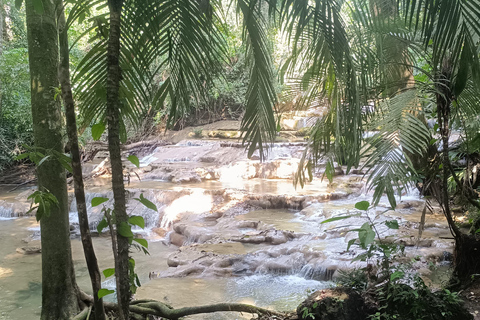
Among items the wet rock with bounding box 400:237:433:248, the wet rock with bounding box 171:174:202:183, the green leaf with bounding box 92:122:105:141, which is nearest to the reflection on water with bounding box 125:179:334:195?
the wet rock with bounding box 171:174:202:183

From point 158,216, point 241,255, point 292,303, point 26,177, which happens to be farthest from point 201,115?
point 292,303

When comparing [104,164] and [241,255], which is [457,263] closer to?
[241,255]

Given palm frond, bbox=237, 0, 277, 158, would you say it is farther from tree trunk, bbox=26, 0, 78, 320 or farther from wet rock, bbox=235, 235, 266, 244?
wet rock, bbox=235, 235, 266, 244

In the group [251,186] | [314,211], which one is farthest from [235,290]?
[251,186]

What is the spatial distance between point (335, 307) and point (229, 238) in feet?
12.1

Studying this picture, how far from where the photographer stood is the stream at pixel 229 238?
457 centimetres

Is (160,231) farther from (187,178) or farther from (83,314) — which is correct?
(83,314)

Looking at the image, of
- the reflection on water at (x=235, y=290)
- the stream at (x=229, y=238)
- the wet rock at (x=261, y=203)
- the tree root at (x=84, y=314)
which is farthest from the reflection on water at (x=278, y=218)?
the tree root at (x=84, y=314)

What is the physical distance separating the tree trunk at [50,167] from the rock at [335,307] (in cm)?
179

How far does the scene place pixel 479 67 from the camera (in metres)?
1.64

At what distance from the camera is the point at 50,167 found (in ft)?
9.14

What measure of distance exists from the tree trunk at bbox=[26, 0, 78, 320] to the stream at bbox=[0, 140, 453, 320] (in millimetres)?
724

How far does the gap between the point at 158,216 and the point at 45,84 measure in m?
6.14

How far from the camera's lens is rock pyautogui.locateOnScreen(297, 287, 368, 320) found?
2682 millimetres
